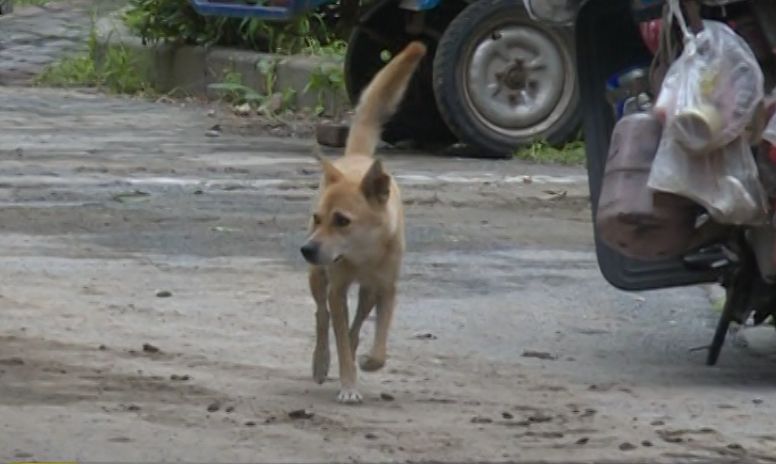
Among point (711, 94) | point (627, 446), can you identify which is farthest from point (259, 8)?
point (627, 446)

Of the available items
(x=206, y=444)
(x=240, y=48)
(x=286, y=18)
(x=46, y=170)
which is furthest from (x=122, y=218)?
(x=240, y=48)

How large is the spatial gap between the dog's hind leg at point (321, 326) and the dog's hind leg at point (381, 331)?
0.11 meters

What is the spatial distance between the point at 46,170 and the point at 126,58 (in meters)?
6.43

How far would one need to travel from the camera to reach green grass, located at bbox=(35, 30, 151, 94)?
57.9 ft

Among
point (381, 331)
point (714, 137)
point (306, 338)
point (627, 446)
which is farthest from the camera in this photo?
point (306, 338)

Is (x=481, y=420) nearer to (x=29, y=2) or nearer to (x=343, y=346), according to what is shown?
(x=343, y=346)

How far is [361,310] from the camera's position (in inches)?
258

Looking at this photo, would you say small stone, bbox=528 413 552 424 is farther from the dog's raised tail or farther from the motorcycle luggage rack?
the motorcycle luggage rack

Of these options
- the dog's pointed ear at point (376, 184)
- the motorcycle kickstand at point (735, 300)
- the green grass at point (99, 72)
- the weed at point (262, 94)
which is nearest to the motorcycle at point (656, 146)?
the motorcycle kickstand at point (735, 300)

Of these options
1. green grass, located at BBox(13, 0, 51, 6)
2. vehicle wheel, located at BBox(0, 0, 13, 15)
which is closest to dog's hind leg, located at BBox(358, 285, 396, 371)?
vehicle wheel, located at BBox(0, 0, 13, 15)

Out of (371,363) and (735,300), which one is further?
(735,300)

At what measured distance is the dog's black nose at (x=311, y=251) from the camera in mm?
5969

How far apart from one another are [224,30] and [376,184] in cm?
1098

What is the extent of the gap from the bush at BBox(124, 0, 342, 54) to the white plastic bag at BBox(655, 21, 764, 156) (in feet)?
32.4
